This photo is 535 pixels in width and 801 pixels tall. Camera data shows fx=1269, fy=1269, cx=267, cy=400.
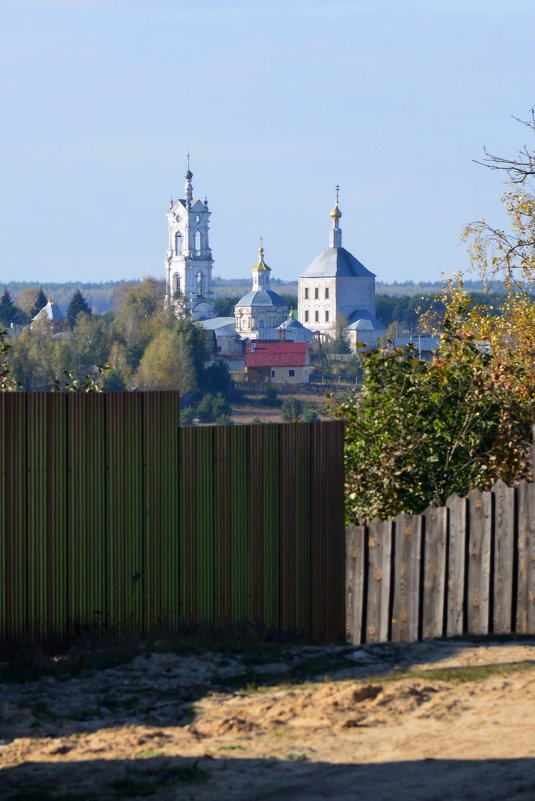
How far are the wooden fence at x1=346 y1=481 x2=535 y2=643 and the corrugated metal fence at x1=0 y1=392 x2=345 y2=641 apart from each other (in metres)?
0.48

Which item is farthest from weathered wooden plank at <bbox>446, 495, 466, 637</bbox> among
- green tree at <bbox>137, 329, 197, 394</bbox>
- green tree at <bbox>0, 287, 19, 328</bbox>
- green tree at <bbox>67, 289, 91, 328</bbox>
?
green tree at <bbox>0, 287, 19, 328</bbox>

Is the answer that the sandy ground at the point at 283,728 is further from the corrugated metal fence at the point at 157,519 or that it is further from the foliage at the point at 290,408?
the foliage at the point at 290,408

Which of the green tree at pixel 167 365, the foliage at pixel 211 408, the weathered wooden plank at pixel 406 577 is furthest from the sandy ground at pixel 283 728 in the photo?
the green tree at pixel 167 365

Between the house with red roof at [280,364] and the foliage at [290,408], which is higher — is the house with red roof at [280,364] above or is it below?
above

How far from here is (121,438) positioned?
8719 mm

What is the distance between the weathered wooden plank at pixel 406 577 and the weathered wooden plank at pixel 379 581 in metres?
0.06

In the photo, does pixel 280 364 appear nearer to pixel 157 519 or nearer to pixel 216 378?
pixel 216 378

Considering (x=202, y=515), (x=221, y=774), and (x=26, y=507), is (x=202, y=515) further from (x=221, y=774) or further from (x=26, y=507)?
(x=221, y=774)

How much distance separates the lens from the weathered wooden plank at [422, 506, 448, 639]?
9.15m

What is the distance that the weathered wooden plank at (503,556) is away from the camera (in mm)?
8898

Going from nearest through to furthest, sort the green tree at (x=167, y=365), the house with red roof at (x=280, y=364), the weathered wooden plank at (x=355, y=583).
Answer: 1. the weathered wooden plank at (x=355, y=583)
2. the green tree at (x=167, y=365)
3. the house with red roof at (x=280, y=364)

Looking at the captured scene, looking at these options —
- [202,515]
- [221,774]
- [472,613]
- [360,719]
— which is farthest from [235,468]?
[221,774]

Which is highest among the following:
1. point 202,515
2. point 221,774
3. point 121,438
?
point 121,438

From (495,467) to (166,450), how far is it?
4137 mm
